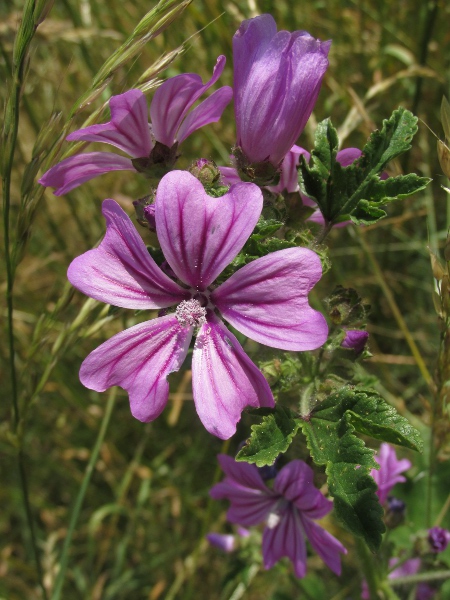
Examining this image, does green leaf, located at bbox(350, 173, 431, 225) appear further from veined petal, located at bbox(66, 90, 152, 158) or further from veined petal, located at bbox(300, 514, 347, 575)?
veined petal, located at bbox(300, 514, 347, 575)

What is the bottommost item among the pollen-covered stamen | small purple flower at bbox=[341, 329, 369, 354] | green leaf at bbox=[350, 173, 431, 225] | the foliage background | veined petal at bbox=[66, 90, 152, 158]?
the foliage background

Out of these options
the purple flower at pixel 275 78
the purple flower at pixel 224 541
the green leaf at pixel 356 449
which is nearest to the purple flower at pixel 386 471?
the purple flower at pixel 224 541

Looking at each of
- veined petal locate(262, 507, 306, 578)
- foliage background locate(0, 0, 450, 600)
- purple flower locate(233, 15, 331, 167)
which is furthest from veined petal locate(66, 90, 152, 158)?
foliage background locate(0, 0, 450, 600)

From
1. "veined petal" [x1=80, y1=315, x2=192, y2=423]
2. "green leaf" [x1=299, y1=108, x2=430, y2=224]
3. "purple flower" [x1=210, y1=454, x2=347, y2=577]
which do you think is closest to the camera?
"veined petal" [x1=80, y1=315, x2=192, y2=423]

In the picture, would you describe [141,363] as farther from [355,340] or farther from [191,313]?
[355,340]

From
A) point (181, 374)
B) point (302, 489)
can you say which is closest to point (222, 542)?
point (302, 489)

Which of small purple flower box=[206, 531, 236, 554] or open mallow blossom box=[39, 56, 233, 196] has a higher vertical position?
open mallow blossom box=[39, 56, 233, 196]

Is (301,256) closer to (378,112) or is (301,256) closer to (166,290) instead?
(166,290)
